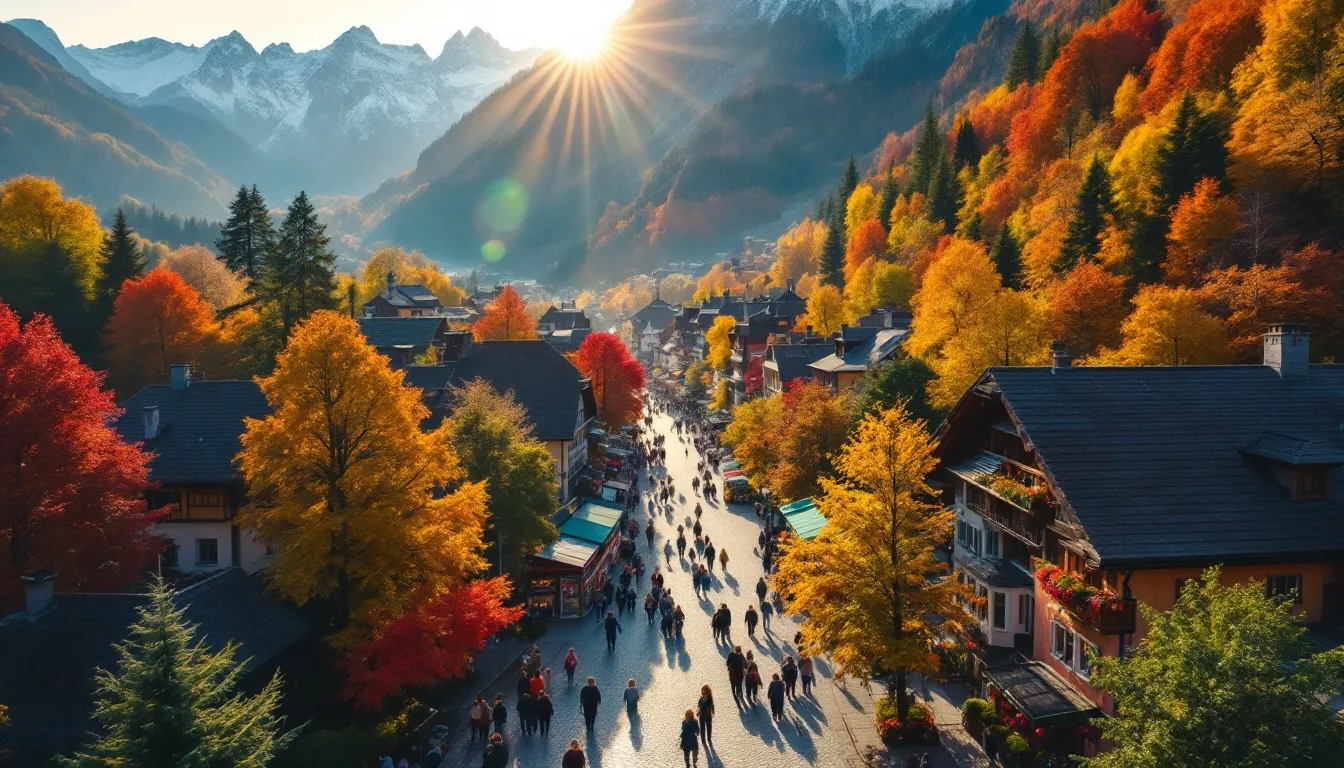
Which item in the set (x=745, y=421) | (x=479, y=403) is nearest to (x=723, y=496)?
(x=745, y=421)

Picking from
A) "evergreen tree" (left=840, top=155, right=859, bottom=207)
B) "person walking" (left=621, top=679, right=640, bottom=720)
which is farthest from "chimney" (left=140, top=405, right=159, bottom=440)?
"evergreen tree" (left=840, top=155, right=859, bottom=207)

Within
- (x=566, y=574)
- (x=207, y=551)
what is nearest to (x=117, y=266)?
(x=207, y=551)

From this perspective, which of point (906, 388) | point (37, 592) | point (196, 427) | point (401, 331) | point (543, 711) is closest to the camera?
point (37, 592)

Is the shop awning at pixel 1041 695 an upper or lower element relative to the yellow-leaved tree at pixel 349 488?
lower

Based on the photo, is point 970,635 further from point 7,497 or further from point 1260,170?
point 1260,170

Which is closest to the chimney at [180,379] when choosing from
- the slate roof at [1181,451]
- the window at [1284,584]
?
the slate roof at [1181,451]

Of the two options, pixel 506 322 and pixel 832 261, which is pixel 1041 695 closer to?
pixel 506 322

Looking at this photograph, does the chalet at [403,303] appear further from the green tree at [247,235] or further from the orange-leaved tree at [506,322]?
the green tree at [247,235]
